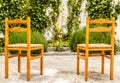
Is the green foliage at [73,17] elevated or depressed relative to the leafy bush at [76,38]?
elevated

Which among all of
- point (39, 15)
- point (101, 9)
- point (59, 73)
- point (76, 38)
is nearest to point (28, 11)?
point (39, 15)

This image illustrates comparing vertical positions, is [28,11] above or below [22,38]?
above

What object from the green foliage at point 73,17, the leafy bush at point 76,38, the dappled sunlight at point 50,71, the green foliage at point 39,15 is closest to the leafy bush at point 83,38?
the leafy bush at point 76,38

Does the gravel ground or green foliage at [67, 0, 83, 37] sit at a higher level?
green foliage at [67, 0, 83, 37]

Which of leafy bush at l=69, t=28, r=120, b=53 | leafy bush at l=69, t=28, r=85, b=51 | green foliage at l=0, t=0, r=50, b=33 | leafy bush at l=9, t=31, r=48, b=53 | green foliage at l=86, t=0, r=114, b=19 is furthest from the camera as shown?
green foliage at l=86, t=0, r=114, b=19

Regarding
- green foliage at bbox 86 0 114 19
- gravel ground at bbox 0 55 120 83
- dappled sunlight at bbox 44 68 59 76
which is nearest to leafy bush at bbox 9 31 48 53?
gravel ground at bbox 0 55 120 83

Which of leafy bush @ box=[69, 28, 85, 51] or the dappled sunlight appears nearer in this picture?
the dappled sunlight

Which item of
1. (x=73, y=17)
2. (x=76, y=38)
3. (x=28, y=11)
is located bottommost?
(x=76, y=38)

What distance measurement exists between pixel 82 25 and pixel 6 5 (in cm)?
208

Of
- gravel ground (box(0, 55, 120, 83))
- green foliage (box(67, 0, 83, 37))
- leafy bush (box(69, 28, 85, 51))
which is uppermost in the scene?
green foliage (box(67, 0, 83, 37))

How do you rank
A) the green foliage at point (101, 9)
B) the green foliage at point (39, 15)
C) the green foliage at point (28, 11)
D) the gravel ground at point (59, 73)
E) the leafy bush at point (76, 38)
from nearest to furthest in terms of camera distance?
the gravel ground at point (59, 73) < the leafy bush at point (76, 38) < the green foliage at point (28, 11) < the green foliage at point (39, 15) < the green foliage at point (101, 9)

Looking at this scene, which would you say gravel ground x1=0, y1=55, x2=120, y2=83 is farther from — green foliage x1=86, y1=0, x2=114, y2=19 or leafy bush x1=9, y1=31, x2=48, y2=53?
green foliage x1=86, y1=0, x2=114, y2=19

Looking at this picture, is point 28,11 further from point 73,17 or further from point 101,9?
point 101,9

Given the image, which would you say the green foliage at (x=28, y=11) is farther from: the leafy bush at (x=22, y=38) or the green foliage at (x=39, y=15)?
the leafy bush at (x=22, y=38)
